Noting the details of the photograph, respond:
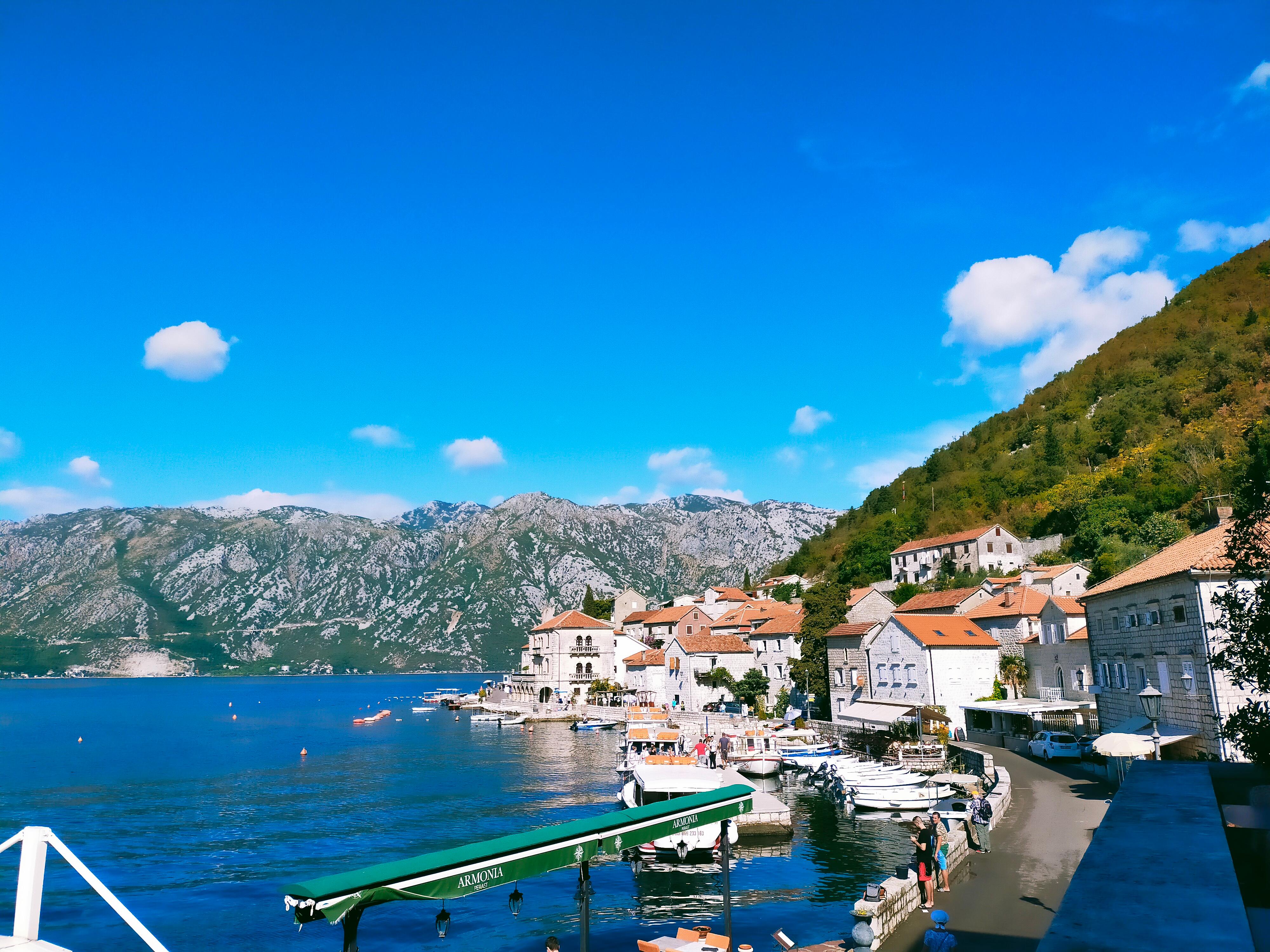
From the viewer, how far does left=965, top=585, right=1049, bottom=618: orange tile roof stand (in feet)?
197

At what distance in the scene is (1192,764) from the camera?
15953 millimetres

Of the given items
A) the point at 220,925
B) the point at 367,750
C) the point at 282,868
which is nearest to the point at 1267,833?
the point at 220,925

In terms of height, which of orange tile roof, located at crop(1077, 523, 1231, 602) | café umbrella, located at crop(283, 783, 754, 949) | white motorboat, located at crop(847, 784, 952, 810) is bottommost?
white motorboat, located at crop(847, 784, 952, 810)

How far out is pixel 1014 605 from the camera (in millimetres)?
61281

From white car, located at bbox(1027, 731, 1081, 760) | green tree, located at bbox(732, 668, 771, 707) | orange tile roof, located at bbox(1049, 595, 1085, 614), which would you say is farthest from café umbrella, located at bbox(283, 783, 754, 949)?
green tree, located at bbox(732, 668, 771, 707)

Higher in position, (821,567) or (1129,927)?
(821,567)

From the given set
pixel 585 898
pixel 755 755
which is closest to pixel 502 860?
pixel 585 898

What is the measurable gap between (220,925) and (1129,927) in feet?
95.6

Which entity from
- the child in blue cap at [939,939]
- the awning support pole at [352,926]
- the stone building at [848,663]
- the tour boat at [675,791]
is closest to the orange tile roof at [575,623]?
the stone building at [848,663]

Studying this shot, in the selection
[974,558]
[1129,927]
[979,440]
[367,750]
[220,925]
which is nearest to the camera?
[1129,927]

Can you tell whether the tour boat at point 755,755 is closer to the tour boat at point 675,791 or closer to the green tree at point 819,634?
the green tree at point 819,634

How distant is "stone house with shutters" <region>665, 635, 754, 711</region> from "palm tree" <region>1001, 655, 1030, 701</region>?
95.8 feet

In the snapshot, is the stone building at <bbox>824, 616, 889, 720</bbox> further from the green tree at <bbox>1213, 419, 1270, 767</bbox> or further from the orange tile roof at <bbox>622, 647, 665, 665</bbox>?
the green tree at <bbox>1213, 419, 1270, 767</bbox>

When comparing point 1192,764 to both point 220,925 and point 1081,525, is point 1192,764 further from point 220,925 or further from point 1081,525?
point 1081,525
